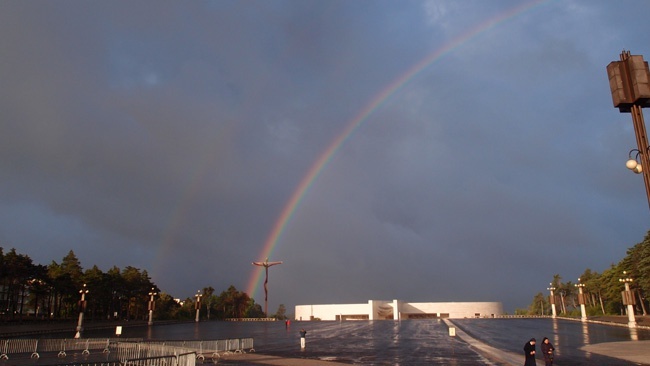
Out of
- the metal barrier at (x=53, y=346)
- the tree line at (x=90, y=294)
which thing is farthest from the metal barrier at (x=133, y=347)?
the tree line at (x=90, y=294)

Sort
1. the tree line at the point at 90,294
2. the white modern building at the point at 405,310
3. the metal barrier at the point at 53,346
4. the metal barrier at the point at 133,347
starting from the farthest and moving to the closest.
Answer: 1. the white modern building at the point at 405,310
2. the tree line at the point at 90,294
3. the metal barrier at the point at 53,346
4. the metal barrier at the point at 133,347

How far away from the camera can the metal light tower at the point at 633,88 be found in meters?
9.75

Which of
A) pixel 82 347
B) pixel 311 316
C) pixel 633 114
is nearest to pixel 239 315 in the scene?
pixel 311 316

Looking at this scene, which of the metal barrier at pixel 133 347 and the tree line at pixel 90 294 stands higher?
the tree line at pixel 90 294

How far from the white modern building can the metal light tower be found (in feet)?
538

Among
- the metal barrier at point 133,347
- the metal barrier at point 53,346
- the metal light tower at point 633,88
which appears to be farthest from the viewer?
the metal barrier at point 53,346

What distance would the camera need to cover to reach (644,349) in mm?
30250

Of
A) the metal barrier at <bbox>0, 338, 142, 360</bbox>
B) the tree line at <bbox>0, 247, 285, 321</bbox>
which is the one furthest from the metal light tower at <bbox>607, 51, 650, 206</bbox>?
the tree line at <bbox>0, 247, 285, 321</bbox>

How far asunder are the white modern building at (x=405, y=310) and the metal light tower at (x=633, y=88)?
164 meters

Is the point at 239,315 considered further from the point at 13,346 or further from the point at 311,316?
the point at 13,346

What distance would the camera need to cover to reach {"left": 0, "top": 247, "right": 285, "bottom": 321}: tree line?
88500 millimetres

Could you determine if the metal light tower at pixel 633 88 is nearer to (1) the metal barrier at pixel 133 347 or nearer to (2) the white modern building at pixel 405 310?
(1) the metal barrier at pixel 133 347

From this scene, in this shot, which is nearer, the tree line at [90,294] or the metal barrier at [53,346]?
the metal barrier at [53,346]

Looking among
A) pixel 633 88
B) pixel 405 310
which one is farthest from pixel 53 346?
pixel 405 310
